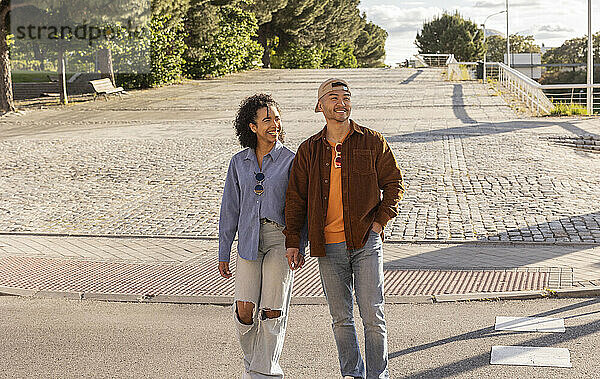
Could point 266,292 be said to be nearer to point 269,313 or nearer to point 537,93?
point 269,313

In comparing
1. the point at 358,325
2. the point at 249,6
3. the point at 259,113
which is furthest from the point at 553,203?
the point at 249,6

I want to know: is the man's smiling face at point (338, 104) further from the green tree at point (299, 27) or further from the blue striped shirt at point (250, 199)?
the green tree at point (299, 27)

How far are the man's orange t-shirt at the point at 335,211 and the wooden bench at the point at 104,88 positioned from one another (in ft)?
89.1

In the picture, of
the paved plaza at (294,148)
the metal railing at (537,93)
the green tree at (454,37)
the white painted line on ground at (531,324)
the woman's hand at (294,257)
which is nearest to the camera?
the woman's hand at (294,257)

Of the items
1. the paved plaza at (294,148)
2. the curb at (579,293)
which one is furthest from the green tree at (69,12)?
the curb at (579,293)

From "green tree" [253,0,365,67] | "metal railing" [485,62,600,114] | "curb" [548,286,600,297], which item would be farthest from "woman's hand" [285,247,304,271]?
"green tree" [253,0,365,67]

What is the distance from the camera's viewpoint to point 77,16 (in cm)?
2666

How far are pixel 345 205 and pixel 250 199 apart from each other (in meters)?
0.57

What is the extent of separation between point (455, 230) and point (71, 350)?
5333 mm

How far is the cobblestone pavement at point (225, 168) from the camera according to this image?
1027cm

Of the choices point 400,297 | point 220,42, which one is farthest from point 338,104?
point 220,42

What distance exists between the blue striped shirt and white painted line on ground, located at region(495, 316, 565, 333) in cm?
246

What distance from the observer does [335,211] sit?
4.49m

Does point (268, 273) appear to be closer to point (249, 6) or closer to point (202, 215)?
point (202, 215)
